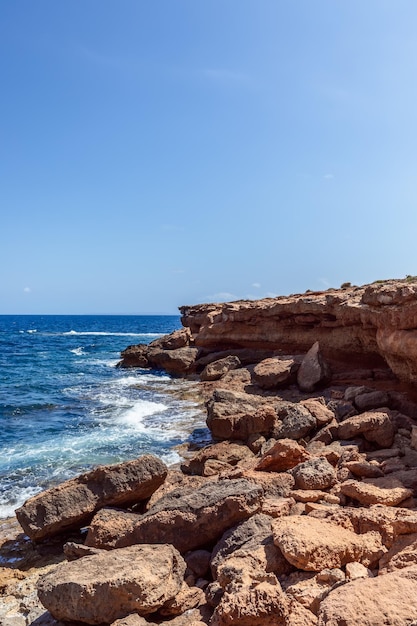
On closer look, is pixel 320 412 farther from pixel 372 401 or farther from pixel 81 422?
pixel 81 422

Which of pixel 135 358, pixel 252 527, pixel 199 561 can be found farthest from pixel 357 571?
pixel 135 358

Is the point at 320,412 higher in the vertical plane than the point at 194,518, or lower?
higher

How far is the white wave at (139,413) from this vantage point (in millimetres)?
17302

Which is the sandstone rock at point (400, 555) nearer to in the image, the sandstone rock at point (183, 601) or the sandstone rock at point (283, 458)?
the sandstone rock at point (183, 601)

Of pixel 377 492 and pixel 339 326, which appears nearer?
pixel 377 492

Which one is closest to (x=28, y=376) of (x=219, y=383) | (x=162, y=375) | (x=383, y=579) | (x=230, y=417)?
(x=162, y=375)

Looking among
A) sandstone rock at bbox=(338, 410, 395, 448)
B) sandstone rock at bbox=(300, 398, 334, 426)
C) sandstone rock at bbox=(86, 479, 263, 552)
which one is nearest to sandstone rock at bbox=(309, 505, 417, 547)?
sandstone rock at bbox=(86, 479, 263, 552)

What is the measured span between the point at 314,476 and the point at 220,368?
55.3 feet

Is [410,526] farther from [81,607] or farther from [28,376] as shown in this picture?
[28,376]

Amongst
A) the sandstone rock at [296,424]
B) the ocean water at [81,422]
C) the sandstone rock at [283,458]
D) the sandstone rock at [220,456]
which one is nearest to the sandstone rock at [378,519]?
the sandstone rock at [283,458]

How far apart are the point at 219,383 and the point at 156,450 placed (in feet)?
30.3

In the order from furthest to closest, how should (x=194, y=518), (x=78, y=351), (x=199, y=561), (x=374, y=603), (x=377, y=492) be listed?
1. (x=78, y=351)
2. (x=377, y=492)
3. (x=194, y=518)
4. (x=199, y=561)
5. (x=374, y=603)

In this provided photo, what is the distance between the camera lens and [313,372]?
58.4 ft

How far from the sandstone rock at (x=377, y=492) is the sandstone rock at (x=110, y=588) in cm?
316
